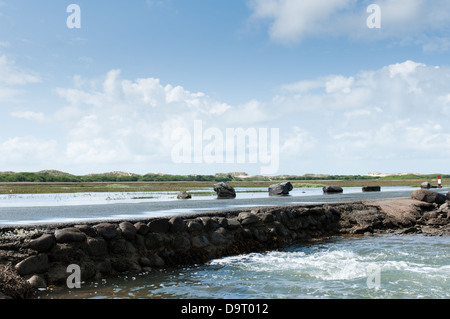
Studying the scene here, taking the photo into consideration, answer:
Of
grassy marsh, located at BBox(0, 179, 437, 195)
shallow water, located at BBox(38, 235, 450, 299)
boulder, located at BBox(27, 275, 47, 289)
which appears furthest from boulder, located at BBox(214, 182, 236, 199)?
boulder, located at BBox(27, 275, 47, 289)

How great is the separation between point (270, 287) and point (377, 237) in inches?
379

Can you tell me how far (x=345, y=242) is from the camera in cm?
1556

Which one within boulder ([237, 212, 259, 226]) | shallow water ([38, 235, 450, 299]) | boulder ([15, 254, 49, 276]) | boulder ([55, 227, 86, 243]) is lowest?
shallow water ([38, 235, 450, 299])

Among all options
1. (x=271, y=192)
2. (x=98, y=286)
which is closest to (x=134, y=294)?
(x=98, y=286)

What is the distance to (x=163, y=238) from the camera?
39.1 ft

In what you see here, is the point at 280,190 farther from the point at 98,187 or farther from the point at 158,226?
the point at 98,187

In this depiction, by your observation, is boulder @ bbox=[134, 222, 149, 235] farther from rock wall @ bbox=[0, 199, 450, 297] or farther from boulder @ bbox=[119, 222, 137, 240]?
boulder @ bbox=[119, 222, 137, 240]

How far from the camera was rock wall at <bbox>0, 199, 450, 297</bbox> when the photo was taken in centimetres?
936

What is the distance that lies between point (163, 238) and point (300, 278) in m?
4.42

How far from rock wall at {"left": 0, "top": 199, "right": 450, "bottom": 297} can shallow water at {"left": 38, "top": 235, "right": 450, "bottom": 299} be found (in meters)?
0.53

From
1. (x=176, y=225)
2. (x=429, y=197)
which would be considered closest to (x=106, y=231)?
(x=176, y=225)

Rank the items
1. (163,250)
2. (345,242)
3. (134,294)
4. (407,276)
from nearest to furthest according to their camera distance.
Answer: (134,294) → (407,276) → (163,250) → (345,242)

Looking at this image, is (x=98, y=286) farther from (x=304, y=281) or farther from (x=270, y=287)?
(x=304, y=281)

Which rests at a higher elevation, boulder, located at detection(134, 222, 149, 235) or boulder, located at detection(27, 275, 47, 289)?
boulder, located at detection(134, 222, 149, 235)
